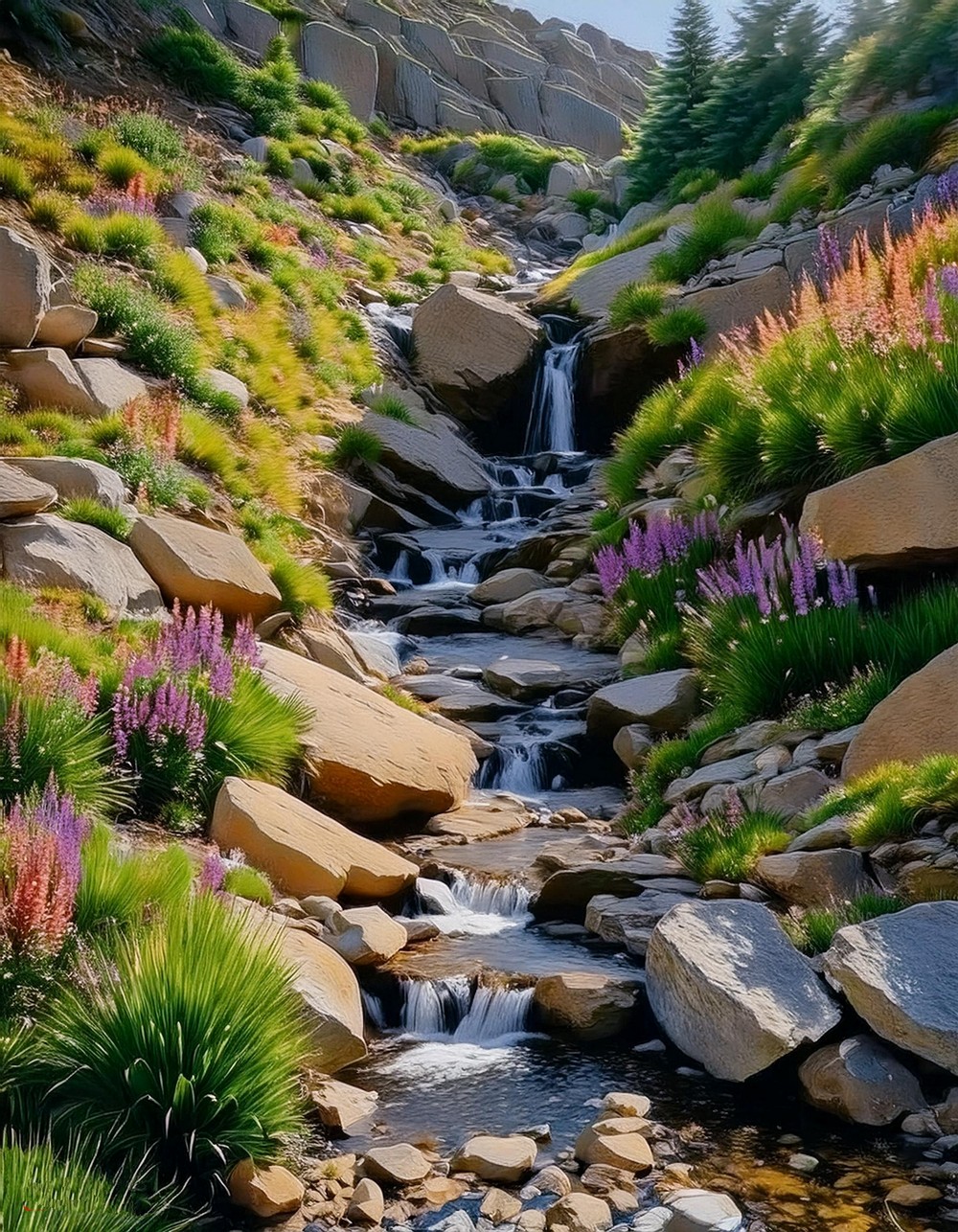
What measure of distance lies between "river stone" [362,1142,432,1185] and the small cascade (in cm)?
126

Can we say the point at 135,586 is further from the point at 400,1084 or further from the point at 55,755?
the point at 400,1084

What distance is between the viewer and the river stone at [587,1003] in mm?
5309

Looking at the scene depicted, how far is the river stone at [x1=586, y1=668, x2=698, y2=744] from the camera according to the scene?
29.0 feet

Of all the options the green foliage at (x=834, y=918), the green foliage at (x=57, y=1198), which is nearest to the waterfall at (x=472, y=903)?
the green foliage at (x=834, y=918)

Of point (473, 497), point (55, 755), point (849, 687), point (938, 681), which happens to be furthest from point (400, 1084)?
point (473, 497)

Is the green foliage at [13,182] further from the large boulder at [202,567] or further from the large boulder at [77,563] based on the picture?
the large boulder at [77,563]

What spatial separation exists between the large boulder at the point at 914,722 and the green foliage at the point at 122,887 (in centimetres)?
364

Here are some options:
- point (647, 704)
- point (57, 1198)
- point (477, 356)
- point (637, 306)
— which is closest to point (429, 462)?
point (477, 356)

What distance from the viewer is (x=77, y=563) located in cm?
758

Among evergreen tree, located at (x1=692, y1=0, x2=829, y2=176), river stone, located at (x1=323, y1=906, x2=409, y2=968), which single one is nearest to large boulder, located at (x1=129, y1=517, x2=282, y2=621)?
river stone, located at (x1=323, y1=906, x2=409, y2=968)

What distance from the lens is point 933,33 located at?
58.3 ft

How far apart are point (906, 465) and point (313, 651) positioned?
188 inches

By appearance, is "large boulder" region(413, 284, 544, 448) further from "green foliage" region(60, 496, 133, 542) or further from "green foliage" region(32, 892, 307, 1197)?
"green foliage" region(32, 892, 307, 1197)

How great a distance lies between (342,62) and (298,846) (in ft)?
92.1
